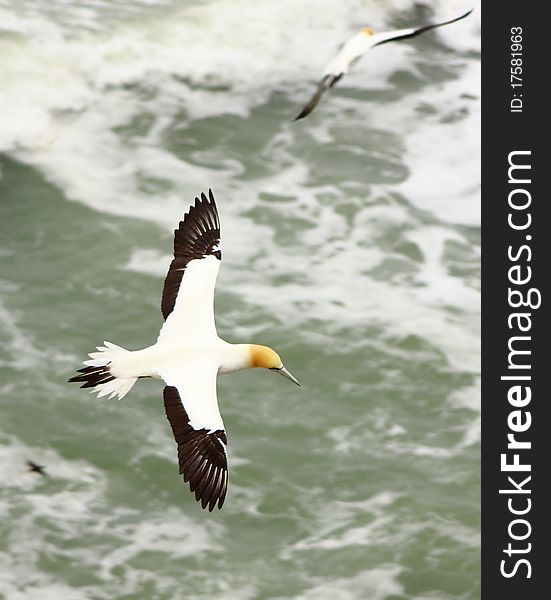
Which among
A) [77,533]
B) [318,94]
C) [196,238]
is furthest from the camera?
[318,94]

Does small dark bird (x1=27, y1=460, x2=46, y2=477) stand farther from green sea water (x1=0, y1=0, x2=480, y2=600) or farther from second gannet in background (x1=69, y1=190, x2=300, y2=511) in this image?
second gannet in background (x1=69, y1=190, x2=300, y2=511)

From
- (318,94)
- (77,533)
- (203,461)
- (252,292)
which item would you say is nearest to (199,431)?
(203,461)

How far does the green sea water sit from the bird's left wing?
292cm

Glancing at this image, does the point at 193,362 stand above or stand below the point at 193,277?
below

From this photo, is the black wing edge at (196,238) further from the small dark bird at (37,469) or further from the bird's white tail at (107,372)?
the small dark bird at (37,469)

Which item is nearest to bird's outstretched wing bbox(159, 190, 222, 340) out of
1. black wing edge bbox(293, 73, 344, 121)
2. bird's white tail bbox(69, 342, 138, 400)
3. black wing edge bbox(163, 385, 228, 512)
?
bird's white tail bbox(69, 342, 138, 400)

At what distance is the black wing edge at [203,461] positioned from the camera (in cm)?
850

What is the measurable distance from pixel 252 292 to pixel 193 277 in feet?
16.7

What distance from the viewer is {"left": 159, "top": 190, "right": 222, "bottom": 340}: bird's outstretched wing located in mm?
9602

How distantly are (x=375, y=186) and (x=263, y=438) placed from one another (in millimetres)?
5304

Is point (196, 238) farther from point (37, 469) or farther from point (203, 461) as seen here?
point (37, 469)

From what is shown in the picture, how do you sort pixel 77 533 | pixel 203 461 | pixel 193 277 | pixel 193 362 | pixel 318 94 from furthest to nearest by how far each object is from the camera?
pixel 318 94
pixel 77 533
pixel 193 277
pixel 193 362
pixel 203 461

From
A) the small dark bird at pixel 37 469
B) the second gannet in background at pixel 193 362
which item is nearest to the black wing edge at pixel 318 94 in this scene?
the second gannet in background at pixel 193 362

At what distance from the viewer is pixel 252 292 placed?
49.4ft
